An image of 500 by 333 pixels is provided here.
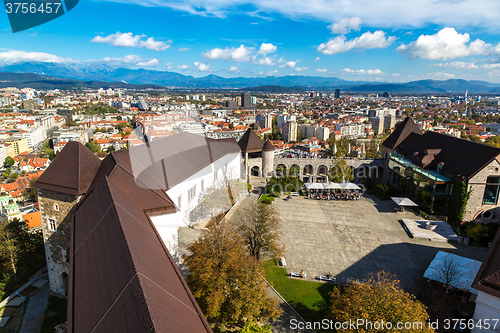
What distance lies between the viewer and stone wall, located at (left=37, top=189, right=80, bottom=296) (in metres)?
14.9

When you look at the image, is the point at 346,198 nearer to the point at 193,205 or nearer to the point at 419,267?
the point at 419,267

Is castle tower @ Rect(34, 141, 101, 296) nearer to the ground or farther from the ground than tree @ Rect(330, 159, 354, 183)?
farther from the ground

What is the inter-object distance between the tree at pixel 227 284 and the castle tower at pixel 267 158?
2157 cm

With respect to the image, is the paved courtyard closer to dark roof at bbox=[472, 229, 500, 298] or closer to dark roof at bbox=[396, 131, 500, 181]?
dark roof at bbox=[472, 229, 500, 298]

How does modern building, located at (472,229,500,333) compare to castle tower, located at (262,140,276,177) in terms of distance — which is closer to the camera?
modern building, located at (472,229,500,333)

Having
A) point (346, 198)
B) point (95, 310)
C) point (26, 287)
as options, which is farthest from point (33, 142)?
point (95, 310)

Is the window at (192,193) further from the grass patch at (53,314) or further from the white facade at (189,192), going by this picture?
the grass patch at (53,314)

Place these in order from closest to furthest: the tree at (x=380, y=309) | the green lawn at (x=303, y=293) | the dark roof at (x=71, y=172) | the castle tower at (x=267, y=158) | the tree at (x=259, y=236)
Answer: the tree at (x=380, y=309), the green lawn at (x=303, y=293), the dark roof at (x=71, y=172), the tree at (x=259, y=236), the castle tower at (x=267, y=158)

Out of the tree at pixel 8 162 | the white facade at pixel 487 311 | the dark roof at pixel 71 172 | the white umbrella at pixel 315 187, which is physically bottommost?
the tree at pixel 8 162

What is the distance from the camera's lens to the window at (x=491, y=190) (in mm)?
22172

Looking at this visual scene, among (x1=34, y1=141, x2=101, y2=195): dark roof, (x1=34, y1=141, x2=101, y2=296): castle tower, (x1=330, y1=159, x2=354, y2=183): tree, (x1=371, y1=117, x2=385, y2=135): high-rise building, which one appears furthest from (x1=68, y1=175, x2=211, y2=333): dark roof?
(x1=371, y1=117, x2=385, y2=135): high-rise building

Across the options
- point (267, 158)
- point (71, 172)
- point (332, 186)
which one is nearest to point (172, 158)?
point (71, 172)

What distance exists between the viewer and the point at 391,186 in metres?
32.2

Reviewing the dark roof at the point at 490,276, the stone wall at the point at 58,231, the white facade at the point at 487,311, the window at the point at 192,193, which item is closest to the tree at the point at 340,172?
the window at the point at 192,193
